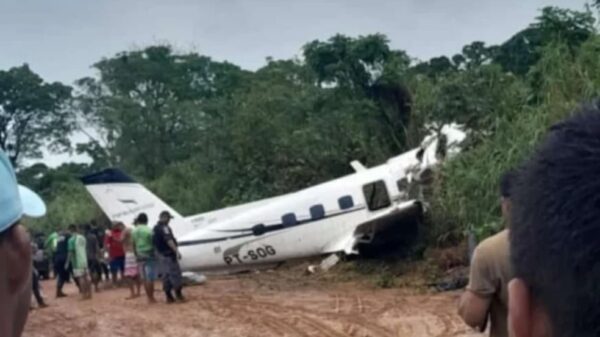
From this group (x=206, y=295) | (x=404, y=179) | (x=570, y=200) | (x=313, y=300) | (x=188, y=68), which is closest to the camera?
(x=570, y=200)

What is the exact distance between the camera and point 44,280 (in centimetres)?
2591

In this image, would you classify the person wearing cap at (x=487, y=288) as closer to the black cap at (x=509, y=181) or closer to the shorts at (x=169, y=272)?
the black cap at (x=509, y=181)

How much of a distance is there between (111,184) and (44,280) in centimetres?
423

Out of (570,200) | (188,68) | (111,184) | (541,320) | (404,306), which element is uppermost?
(188,68)

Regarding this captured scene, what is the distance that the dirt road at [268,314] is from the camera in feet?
40.6

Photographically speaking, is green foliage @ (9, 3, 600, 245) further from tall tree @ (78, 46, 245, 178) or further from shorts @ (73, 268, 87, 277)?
shorts @ (73, 268, 87, 277)

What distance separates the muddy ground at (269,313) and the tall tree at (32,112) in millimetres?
32497

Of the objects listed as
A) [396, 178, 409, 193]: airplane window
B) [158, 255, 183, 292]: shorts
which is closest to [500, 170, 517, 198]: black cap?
[158, 255, 183, 292]: shorts

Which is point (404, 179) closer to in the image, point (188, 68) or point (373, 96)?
point (373, 96)

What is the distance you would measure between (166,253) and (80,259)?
264cm

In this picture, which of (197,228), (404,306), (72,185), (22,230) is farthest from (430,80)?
(72,185)

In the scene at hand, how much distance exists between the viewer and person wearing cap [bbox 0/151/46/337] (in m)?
1.35

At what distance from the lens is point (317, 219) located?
65.2 feet

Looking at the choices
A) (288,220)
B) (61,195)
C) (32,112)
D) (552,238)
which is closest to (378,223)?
(288,220)
